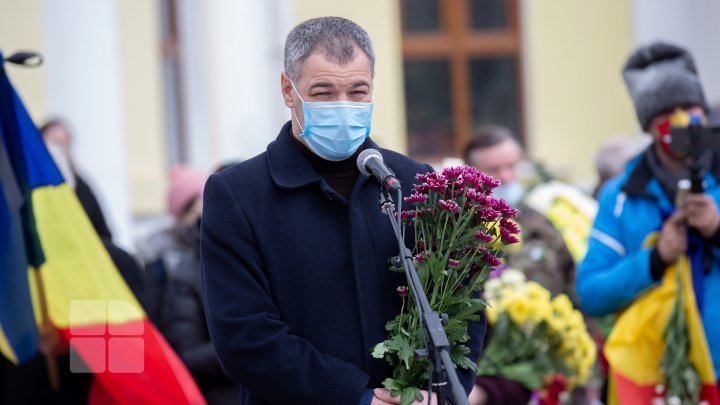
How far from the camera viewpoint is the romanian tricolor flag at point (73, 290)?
471 cm

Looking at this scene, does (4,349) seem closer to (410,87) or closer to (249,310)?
(249,310)

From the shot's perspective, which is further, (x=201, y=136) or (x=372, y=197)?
(x=201, y=136)

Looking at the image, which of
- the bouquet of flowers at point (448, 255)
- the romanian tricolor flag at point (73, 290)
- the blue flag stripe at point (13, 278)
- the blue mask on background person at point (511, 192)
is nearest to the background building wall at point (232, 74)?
the blue mask on background person at point (511, 192)

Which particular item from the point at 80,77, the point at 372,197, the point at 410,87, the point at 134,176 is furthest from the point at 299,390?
the point at 410,87

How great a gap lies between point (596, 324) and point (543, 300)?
1568mm

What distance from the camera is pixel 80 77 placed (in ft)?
33.1

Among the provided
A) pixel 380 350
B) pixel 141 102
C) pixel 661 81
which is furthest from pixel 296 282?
pixel 141 102

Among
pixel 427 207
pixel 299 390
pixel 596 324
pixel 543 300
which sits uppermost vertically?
pixel 427 207

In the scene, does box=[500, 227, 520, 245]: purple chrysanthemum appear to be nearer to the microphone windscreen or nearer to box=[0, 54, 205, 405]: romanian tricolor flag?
the microphone windscreen

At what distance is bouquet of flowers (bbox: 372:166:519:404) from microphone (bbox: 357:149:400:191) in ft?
0.37

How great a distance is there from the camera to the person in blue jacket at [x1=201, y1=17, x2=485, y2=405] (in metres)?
3.38

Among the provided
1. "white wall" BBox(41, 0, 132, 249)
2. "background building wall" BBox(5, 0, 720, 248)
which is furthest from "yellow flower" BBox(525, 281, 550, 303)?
"background building wall" BBox(5, 0, 720, 248)

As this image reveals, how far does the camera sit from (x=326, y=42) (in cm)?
348

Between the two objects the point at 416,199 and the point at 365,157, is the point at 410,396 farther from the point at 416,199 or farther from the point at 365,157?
the point at 365,157
